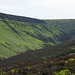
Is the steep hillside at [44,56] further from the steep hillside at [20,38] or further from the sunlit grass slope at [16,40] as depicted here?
the sunlit grass slope at [16,40]

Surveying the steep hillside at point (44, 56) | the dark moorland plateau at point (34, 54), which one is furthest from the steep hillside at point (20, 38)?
the steep hillside at point (44, 56)

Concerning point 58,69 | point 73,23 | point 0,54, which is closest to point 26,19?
point 73,23

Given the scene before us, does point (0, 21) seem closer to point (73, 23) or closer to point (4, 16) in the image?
point (4, 16)

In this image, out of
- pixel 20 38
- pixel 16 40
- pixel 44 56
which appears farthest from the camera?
pixel 20 38

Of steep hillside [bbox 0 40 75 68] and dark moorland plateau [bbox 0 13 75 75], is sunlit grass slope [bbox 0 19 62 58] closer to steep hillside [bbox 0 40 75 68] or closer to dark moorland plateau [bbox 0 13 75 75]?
dark moorland plateau [bbox 0 13 75 75]

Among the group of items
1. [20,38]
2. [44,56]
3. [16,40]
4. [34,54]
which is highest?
[44,56]

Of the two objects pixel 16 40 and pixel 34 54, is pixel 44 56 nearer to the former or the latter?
pixel 34 54

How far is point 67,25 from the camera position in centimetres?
15900

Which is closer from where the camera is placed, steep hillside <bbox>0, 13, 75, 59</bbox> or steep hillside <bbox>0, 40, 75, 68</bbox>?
steep hillside <bbox>0, 40, 75, 68</bbox>

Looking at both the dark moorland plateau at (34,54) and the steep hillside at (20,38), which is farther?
the steep hillside at (20,38)

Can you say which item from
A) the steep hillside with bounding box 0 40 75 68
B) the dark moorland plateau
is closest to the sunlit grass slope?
the dark moorland plateau

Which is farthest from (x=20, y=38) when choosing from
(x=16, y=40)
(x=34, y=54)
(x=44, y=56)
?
(x=44, y=56)

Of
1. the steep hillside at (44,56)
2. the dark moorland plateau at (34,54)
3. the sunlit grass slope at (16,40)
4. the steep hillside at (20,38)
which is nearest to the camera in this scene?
the dark moorland plateau at (34,54)

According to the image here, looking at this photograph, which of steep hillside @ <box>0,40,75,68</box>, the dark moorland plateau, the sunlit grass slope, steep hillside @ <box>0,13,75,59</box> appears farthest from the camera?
steep hillside @ <box>0,13,75,59</box>
